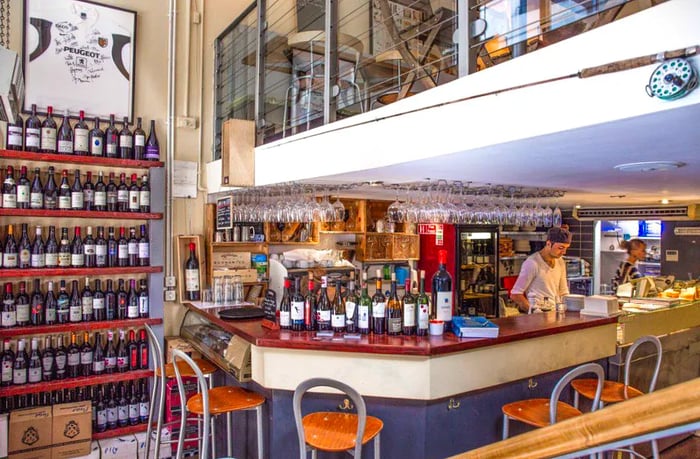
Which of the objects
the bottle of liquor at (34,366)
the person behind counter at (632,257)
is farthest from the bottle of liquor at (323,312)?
the person behind counter at (632,257)

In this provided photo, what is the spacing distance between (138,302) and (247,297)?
101 centimetres

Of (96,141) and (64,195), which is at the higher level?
(96,141)

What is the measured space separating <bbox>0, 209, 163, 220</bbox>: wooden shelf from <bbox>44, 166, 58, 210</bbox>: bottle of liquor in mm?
66

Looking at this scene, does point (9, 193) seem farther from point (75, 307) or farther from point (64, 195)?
point (75, 307)

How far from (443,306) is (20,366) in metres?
3.14

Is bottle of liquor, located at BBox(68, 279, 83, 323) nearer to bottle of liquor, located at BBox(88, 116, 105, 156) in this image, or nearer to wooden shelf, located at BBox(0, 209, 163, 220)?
wooden shelf, located at BBox(0, 209, 163, 220)

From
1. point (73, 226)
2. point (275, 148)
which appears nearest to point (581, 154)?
point (275, 148)

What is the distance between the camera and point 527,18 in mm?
2086

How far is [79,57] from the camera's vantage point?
4180mm

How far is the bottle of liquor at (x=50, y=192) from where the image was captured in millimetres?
3812

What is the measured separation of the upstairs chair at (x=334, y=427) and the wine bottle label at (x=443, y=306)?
0.78m

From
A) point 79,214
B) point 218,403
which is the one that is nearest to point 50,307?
point 79,214

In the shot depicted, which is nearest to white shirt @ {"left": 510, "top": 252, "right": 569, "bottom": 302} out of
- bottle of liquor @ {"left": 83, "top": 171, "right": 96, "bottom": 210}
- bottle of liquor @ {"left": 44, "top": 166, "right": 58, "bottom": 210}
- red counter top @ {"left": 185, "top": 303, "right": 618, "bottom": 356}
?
red counter top @ {"left": 185, "top": 303, "right": 618, "bottom": 356}

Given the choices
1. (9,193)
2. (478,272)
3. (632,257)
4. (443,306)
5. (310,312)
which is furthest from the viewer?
(478,272)
